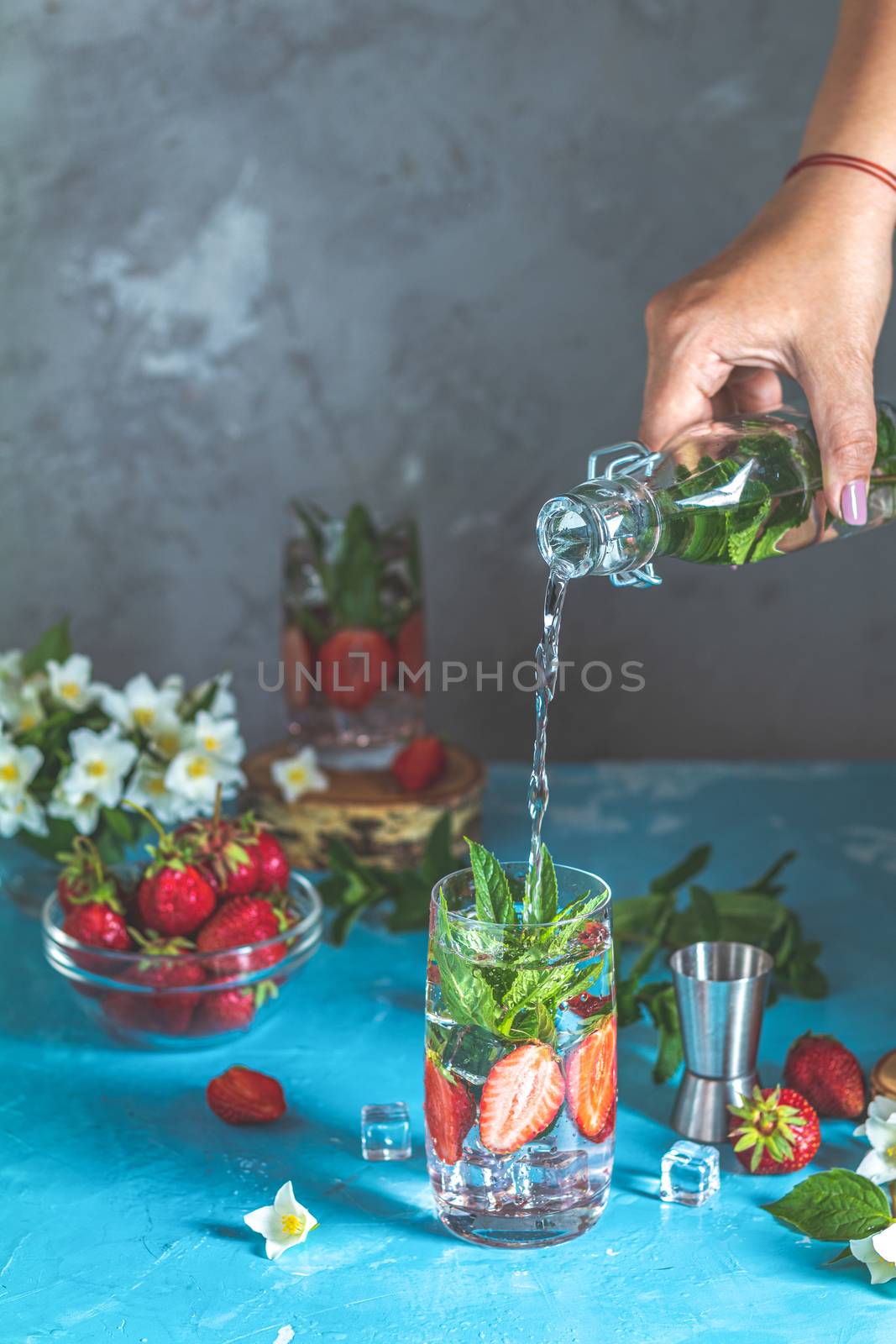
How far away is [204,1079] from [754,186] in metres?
1.38

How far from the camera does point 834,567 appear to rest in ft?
6.52

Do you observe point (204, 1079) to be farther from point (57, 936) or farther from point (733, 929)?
point (733, 929)

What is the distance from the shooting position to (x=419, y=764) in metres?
1.43

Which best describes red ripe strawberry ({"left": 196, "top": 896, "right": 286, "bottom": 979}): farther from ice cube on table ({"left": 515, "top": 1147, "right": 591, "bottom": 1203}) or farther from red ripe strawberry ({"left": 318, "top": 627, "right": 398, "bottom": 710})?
red ripe strawberry ({"left": 318, "top": 627, "right": 398, "bottom": 710})

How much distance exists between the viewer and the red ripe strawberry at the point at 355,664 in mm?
1480

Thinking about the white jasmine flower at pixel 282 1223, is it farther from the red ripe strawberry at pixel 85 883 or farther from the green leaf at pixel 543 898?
the red ripe strawberry at pixel 85 883

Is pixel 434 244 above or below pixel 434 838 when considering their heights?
above

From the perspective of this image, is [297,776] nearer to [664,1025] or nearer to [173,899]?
[173,899]

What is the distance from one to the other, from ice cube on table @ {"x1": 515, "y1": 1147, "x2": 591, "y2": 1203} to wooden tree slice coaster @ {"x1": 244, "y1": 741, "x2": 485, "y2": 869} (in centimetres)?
59

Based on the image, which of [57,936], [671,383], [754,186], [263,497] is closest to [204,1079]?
[57,936]

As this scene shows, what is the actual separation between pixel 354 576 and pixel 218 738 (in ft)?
0.89

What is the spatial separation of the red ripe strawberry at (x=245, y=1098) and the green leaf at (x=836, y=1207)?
13.4 inches

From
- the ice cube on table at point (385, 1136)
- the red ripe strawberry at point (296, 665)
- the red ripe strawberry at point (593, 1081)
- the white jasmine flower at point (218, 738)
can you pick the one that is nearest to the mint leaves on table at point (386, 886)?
the white jasmine flower at point (218, 738)

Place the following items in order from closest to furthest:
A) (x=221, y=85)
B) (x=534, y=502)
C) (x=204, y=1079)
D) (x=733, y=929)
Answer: (x=204, y=1079) < (x=733, y=929) < (x=221, y=85) < (x=534, y=502)
